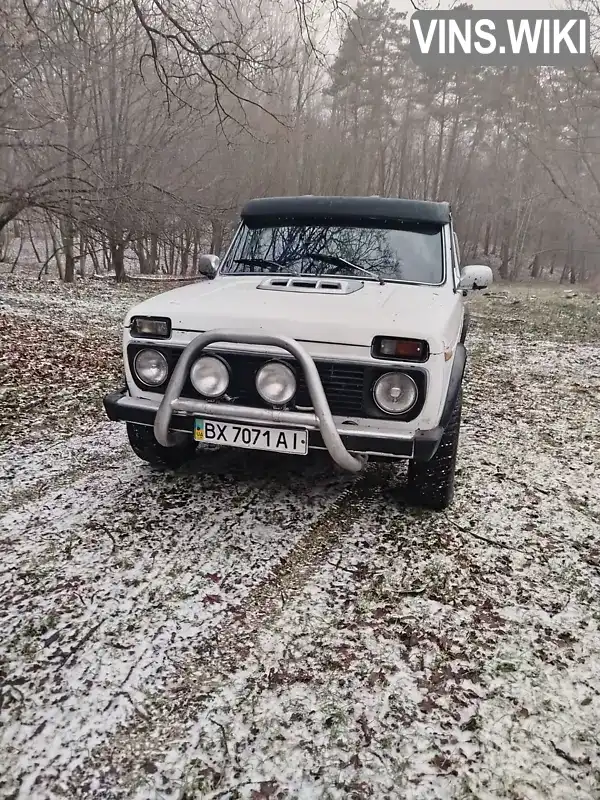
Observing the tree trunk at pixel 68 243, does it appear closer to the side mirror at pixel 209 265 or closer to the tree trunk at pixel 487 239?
the side mirror at pixel 209 265

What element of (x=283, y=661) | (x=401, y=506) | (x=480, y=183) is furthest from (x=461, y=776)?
(x=480, y=183)

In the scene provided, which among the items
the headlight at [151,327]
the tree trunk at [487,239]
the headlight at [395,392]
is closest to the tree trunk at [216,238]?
the headlight at [151,327]

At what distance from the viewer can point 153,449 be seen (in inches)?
138

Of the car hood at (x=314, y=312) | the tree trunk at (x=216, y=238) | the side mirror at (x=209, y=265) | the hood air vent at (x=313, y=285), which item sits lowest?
the car hood at (x=314, y=312)

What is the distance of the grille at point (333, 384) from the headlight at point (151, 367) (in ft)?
0.64

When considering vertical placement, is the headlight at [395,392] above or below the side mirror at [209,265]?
below

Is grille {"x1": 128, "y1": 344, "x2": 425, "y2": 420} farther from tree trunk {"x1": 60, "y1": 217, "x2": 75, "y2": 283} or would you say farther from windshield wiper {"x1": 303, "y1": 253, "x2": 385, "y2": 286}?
tree trunk {"x1": 60, "y1": 217, "x2": 75, "y2": 283}

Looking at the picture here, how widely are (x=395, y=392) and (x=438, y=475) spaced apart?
651mm

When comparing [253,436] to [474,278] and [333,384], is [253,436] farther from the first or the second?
[474,278]

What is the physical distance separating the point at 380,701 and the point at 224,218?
19029 mm

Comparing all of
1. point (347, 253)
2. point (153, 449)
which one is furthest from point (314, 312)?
point (153, 449)

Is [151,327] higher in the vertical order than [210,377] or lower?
higher

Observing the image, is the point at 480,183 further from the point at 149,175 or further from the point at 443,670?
the point at 443,670

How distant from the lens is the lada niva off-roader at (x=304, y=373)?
2.66 m
